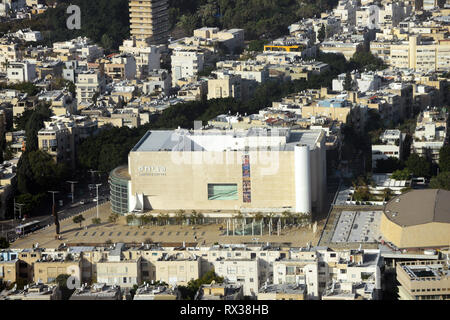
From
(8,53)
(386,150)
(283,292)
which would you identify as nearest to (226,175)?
(386,150)

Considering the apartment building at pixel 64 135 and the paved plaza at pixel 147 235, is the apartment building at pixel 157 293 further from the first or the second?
the apartment building at pixel 64 135

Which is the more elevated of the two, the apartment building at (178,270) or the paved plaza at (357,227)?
the apartment building at (178,270)

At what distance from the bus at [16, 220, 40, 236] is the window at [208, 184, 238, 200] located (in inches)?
144

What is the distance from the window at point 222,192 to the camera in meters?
21.4

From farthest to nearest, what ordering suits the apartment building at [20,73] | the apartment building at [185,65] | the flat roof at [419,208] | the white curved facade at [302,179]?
the apartment building at [185,65] < the apartment building at [20,73] < the white curved facade at [302,179] < the flat roof at [419,208]

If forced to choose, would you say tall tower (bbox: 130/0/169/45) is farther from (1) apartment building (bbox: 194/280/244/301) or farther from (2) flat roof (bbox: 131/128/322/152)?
(1) apartment building (bbox: 194/280/244/301)

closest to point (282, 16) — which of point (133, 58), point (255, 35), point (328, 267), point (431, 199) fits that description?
point (255, 35)

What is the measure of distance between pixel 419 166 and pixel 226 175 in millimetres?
5064

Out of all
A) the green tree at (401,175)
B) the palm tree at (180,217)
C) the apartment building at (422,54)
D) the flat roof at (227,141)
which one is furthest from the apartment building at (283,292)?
Result: the apartment building at (422,54)

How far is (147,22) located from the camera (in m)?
42.3

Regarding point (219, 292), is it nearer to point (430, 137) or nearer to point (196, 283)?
point (196, 283)

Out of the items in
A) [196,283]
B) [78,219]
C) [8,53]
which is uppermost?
[8,53]

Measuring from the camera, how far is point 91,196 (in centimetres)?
2380

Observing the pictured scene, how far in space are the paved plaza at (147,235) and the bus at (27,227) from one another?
0.69 feet
